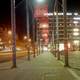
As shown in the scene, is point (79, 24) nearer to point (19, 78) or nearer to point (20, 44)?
point (20, 44)

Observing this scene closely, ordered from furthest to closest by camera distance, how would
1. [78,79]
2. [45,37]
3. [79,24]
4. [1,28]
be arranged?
[79,24] < [45,37] < [1,28] < [78,79]

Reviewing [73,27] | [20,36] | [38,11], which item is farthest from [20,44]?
[38,11]

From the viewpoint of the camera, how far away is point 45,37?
437 feet

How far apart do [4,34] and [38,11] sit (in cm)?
8898

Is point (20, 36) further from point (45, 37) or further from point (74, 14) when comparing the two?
point (74, 14)

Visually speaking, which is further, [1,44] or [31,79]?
[1,44]

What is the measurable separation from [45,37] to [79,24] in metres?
32.9

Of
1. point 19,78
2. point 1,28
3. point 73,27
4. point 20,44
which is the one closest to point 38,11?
point 19,78

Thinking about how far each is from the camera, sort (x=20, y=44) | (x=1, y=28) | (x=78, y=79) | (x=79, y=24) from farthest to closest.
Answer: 1. (x=79, y=24)
2. (x=20, y=44)
3. (x=1, y=28)
4. (x=78, y=79)

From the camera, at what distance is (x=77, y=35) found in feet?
548

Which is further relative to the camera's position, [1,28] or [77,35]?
[77,35]

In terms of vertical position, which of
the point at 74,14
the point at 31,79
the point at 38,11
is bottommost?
the point at 31,79

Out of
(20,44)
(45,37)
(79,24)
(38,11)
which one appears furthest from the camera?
(79,24)

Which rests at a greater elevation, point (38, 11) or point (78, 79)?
point (38, 11)
